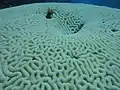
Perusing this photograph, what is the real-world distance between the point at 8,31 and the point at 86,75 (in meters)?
1.84

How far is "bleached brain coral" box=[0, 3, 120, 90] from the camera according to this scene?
5.97 ft

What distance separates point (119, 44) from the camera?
8.48 feet

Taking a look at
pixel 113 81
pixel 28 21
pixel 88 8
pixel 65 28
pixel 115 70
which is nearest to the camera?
pixel 113 81

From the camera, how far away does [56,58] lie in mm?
2209

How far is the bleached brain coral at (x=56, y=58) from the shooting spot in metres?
1.82

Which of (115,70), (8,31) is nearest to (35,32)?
(8,31)

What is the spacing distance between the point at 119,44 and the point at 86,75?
1044 mm

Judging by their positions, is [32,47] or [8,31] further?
[8,31]

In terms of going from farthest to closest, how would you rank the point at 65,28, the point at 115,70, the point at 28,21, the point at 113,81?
1. the point at 65,28
2. the point at 28,21
3. the point at 115,70
4. the point at 113,81

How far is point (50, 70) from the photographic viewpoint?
197 cm

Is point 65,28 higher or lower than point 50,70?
lower

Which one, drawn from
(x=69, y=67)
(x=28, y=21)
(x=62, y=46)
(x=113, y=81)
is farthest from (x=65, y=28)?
(x=113, y=81)

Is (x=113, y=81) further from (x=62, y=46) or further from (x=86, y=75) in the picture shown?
(x=62, y=46)

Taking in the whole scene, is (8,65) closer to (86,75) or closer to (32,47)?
(32,47)
